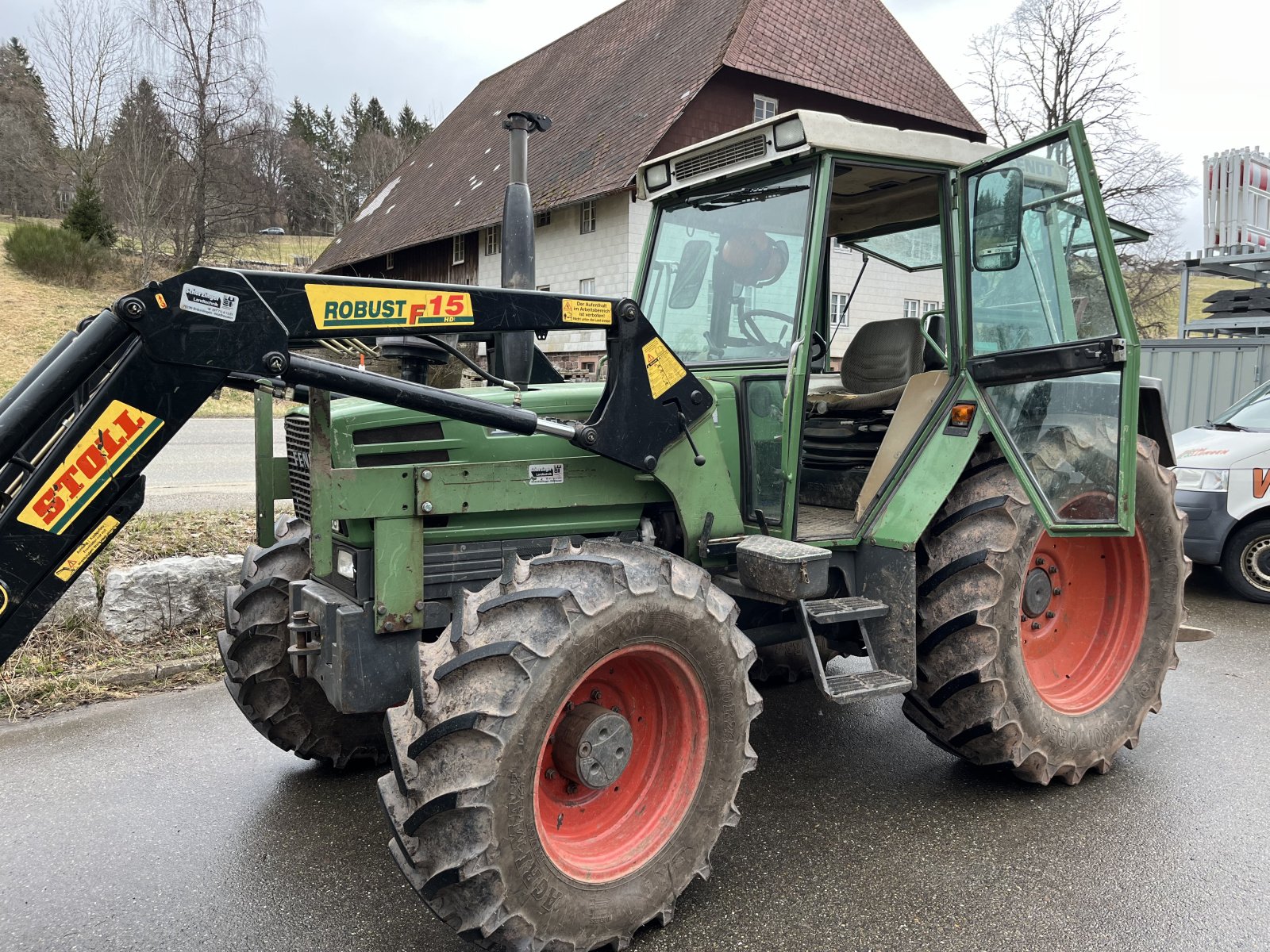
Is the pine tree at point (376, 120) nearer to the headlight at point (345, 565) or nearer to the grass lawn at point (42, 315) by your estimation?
the grass lawn at point (42, 315)

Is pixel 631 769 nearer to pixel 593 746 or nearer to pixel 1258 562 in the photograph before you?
pixel 593 746

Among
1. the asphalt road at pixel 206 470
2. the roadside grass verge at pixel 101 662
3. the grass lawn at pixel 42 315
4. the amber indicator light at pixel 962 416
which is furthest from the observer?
the grass lawn at pixel 42 315

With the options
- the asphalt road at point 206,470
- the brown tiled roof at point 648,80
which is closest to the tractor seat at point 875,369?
the asphalt road at point 206,470

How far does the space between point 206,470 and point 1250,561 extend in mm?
10690

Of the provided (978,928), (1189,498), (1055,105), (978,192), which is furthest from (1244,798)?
(1055,105)

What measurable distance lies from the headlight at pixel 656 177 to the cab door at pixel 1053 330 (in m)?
1.23

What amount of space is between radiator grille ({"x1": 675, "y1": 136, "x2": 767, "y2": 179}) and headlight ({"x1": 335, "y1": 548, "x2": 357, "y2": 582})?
2117mm

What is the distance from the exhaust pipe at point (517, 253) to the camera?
395 centimetres

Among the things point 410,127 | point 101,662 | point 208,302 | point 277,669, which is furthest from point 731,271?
point 410,127

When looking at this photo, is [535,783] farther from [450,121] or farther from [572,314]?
[450,121]

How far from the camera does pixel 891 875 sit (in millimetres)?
3275

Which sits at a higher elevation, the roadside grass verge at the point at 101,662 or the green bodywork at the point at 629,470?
the green bodywork at the point at 629,470

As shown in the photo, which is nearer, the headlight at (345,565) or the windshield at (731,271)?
the headlight at (345,565)

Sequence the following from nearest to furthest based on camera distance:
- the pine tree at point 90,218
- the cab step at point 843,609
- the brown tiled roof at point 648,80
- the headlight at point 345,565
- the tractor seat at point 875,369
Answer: the headlight at point 345,565 < the cab step at point 843,609 < the tractor seat at point 875,369 < the brown tiled roof at point 648,80 < the pine tree at point 90,218
